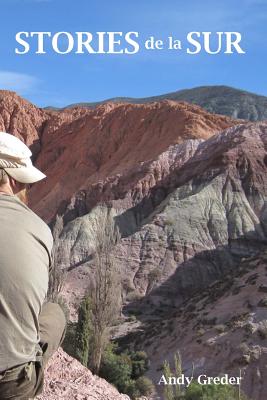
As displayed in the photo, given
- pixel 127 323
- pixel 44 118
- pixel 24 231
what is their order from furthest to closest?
pixel 44 118, pixel 127 323, pixel 24 231

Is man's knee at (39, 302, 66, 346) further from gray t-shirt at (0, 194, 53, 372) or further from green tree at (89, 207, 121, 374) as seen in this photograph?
green tree at (89, 207, 121, 374)

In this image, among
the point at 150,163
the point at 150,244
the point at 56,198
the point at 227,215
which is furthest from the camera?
the point at 56,198

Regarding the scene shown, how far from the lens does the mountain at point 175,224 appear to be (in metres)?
25.8

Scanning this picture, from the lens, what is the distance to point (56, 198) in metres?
76.8

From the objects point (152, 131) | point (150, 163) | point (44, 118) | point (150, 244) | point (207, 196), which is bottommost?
point (150, 244)

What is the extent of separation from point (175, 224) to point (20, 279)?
142 feet

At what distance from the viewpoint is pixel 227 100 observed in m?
141

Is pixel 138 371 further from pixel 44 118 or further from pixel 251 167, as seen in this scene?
pixel 44 118

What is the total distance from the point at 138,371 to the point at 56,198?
5490 cm

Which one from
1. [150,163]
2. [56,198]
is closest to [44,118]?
[56,198]

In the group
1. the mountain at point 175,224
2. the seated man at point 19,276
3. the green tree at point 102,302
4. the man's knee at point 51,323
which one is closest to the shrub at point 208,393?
the mountain at point 175,224

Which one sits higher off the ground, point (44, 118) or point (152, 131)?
point (44, 118)

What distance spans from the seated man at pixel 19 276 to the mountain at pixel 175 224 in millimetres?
19610

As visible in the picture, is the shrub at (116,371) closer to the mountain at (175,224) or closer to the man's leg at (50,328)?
the mountain at (175,224)
